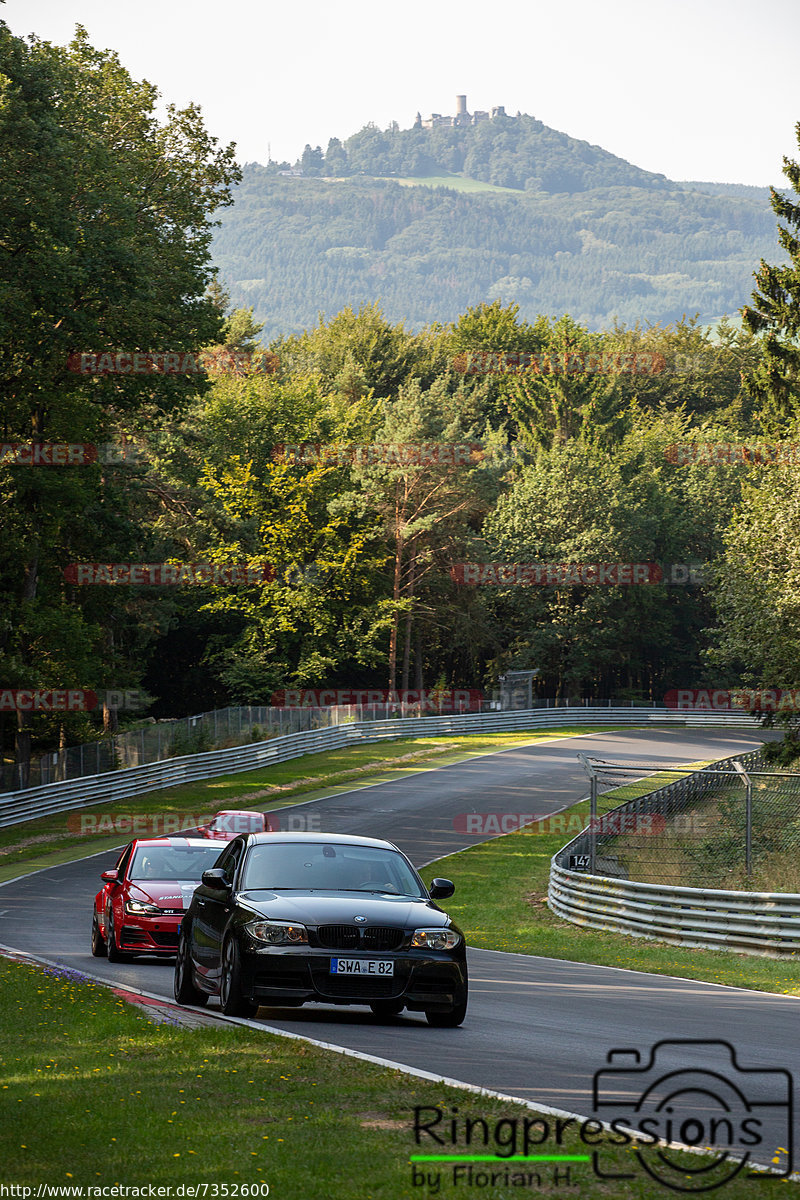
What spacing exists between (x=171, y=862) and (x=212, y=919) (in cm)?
650

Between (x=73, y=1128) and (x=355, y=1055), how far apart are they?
253cm

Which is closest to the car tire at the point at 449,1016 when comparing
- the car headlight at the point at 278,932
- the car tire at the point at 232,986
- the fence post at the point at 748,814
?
the car headlight at the point at 278,932

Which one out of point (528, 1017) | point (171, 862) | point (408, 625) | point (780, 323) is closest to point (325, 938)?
point (528, 1017)

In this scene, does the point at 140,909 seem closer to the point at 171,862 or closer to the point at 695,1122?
the point at 171,862

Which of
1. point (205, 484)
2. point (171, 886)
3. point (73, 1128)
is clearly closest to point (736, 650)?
point (171, 886)

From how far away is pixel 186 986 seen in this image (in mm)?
11688

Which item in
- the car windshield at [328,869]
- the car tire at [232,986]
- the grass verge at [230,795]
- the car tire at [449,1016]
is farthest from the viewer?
the grass verge at [230,795]

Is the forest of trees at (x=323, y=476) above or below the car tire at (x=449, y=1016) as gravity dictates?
above

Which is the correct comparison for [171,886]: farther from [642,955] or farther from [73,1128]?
[73,1128]

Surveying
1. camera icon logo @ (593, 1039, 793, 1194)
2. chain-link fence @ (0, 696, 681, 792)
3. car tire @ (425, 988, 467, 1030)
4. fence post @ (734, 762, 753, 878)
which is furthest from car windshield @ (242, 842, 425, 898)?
chain-link fence @ (0, 696, 681, 792)

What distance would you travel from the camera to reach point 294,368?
100750 mm

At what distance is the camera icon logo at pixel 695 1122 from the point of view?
6.09m

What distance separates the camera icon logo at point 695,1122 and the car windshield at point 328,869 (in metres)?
2.83

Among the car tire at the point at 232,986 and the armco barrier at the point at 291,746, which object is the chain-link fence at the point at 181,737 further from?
the car tire at the point at 232,986
